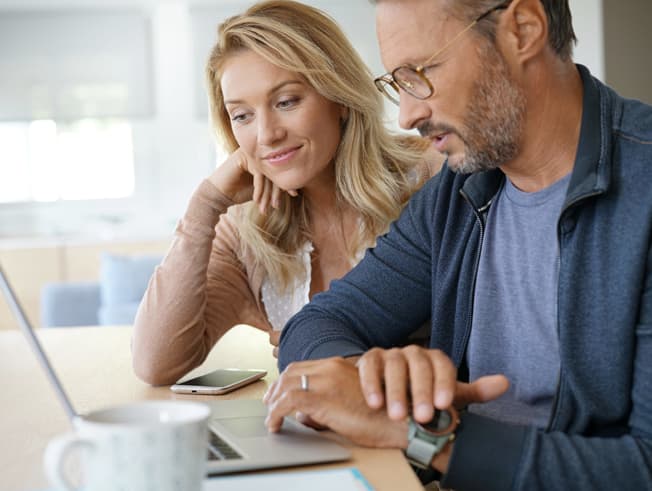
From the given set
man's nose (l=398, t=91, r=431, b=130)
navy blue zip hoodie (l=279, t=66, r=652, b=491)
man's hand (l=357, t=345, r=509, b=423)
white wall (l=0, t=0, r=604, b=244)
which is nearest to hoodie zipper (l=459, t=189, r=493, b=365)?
navy blue zip hoodie (l=279, t=66, r=652, b=491)

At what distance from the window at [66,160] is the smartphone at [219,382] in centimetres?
645

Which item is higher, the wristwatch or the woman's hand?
the woman's hand

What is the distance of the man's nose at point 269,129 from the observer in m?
1.71

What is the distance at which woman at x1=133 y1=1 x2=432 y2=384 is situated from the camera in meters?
1.71

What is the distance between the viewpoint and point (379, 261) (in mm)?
1436

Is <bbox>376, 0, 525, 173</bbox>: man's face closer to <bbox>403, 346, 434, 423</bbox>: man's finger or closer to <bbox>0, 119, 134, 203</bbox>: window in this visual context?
<bbox>403, 346, 434, 423</bbox>: man's finger

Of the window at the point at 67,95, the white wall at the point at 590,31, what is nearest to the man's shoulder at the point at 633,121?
the white wall at the point at 590,31

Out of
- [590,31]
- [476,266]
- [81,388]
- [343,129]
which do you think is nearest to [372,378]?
[476,266]

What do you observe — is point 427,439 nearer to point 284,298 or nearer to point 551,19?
point 551,19

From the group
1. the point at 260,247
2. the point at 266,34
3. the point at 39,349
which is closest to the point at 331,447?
the point at 39,349

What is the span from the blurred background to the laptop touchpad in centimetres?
617

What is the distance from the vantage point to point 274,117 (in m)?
1.74

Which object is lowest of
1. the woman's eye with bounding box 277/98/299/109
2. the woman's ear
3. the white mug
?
the white mug

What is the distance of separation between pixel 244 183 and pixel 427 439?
976 millimetres
